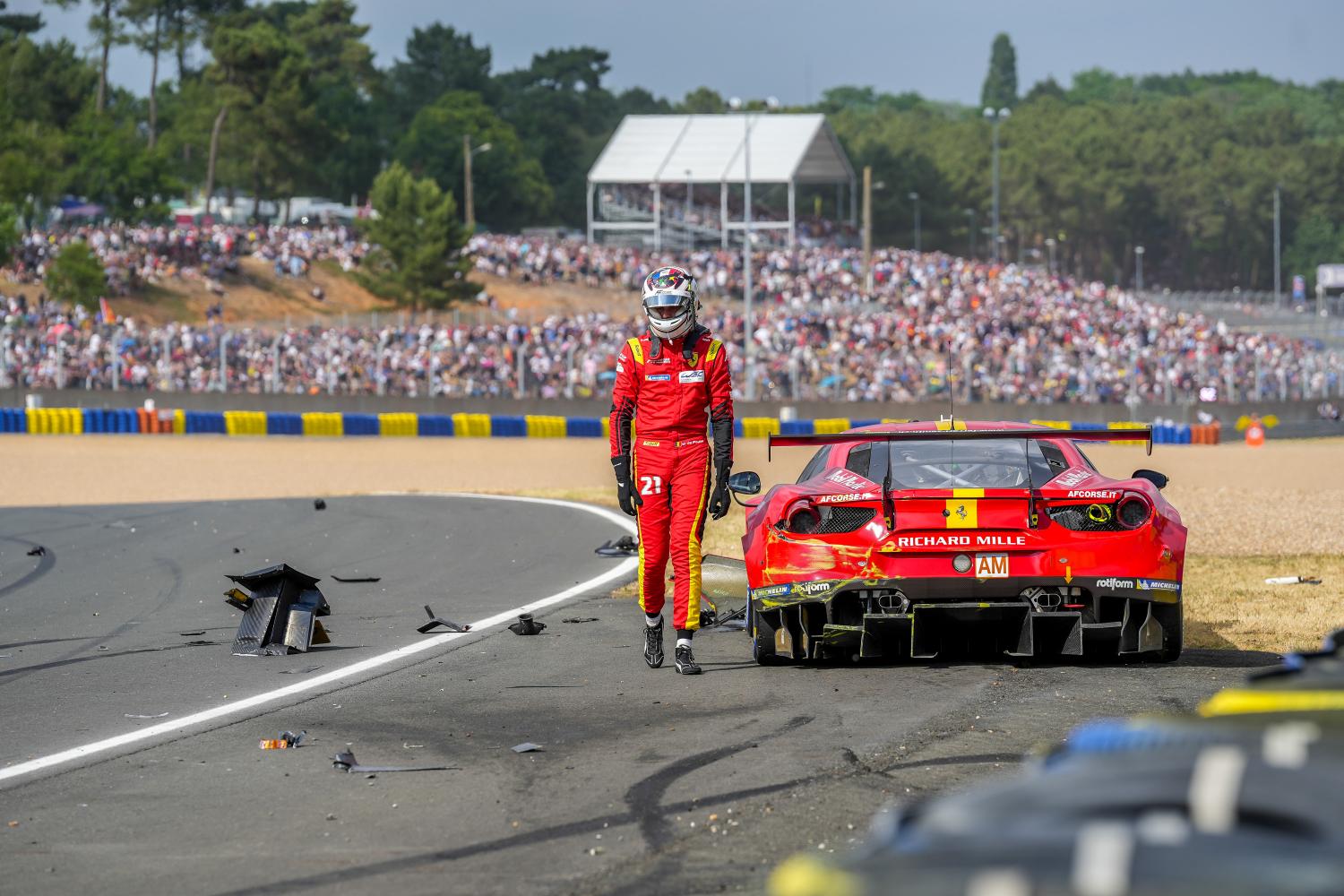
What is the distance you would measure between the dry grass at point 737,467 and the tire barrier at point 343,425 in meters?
0.63

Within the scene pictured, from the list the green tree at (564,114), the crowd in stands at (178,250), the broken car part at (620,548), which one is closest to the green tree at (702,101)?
the green tree at (564,114)

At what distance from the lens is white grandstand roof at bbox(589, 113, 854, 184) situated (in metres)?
84.6

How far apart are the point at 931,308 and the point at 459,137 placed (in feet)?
195

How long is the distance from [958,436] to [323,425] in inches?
1275

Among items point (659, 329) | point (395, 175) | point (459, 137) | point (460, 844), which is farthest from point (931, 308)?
point (459, 137)

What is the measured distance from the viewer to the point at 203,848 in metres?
4.88

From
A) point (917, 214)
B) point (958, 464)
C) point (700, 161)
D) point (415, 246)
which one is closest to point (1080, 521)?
point (958, 464)

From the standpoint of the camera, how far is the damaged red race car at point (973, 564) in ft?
25.1

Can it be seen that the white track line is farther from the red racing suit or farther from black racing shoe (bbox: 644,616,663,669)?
the red racing suit

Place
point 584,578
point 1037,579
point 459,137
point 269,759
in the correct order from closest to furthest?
1. point 269,759
2. point 1037,579
3. point 584,578
4. point 459,137

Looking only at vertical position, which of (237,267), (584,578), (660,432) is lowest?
(584,578)

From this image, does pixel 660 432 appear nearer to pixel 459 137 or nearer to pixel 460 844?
pixel 460 844

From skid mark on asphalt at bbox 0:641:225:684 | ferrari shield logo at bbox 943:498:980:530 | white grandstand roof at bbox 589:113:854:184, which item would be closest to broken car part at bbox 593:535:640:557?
skid mark on asphalt at bbox 0:641:225:684

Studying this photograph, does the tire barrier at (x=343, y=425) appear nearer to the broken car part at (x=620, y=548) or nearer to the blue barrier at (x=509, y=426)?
the blue barrier at (x=509, y=426)
